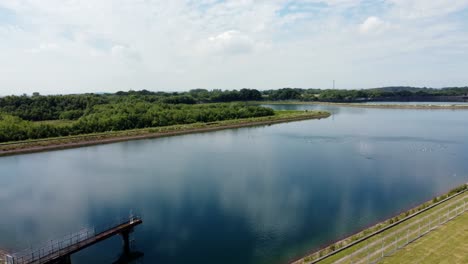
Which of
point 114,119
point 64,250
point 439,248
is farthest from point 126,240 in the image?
point 114,119

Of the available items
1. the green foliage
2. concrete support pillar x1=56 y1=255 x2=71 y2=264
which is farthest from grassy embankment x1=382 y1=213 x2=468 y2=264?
the green foliage

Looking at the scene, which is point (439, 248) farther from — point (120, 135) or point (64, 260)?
point (120, 135)

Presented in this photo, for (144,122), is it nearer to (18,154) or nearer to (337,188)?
(18,154)

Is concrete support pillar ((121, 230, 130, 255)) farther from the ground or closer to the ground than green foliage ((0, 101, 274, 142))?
closer to the ground

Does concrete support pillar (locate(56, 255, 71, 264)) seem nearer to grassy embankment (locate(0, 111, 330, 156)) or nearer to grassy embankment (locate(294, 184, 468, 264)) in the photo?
grassy embankment (locate(294, 184, 468, 264))

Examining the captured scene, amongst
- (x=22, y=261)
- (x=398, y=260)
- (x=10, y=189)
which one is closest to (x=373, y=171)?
(x=398, y=260)

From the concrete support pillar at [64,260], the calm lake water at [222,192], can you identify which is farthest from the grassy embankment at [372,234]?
the concrete support pillar at [64,260]

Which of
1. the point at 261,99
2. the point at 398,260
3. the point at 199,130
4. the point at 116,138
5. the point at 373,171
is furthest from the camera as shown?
the point at 261,99
